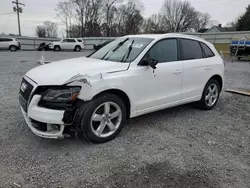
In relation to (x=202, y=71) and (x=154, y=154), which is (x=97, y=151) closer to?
(x=154, y=154)

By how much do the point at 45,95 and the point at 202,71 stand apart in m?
3.21

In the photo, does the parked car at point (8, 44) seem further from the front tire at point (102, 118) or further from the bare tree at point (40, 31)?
the bare tree at point (40, 31)

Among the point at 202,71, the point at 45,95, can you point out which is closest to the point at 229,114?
the point at 202,71

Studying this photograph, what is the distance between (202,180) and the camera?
2551mm

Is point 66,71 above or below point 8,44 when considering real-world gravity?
above

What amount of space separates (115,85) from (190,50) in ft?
6.96

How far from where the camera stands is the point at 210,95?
16.4 feet

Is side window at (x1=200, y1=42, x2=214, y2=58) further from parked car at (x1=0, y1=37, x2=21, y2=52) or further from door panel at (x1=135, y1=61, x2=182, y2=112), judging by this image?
parked car at (x1=0, y1=37, x2=21, y2=52)

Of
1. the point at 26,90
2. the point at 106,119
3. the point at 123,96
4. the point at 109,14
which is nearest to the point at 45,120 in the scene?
the point at 26,90

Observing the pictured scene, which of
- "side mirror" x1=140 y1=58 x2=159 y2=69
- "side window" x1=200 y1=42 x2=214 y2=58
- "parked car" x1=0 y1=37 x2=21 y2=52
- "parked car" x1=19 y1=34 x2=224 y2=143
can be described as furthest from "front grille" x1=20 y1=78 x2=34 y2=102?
"parked car" x1=0 y1=37 x2=21 y2=52

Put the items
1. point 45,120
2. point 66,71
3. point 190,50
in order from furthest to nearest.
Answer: point 190,50 < point 66,71 < point 45,120

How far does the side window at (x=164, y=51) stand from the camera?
3.88 metres

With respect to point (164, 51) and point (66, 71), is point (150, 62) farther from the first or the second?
point (66, 71)

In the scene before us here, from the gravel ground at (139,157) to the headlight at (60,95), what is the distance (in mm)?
749
